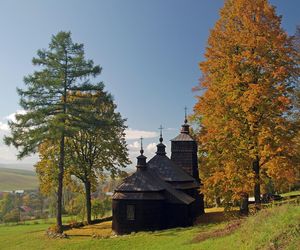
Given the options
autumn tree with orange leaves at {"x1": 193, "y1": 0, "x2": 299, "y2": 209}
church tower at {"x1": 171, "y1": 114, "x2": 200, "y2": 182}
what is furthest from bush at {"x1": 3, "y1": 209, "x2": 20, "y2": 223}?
autumn tree with orange leaves at {"x1": 193, "y1": 0, "x2": 299, "y2": 209}

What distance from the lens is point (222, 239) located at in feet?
54.6

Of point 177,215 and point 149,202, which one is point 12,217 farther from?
point 177,215

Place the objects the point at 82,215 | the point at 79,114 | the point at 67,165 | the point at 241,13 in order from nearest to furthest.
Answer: the point at 241,13 → the point at 79,114 → the point at 67,165 → the point at 82,215

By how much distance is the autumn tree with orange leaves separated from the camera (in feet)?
64.8

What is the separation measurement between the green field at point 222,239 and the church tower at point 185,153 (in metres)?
11.8

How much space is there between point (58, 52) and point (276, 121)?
1904 centimetres

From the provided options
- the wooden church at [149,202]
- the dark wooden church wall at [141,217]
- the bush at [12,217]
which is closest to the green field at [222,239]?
the dark wooden church wall at [141,217]

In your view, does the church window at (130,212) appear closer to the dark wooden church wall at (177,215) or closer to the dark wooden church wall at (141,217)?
the dark wooden church wall at (141,217)

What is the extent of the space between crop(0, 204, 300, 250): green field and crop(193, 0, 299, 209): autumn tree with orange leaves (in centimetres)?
328

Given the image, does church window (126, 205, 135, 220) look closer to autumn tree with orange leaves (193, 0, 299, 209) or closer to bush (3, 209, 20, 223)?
autumn tree with orange leaves (193, 0, 299, 209)

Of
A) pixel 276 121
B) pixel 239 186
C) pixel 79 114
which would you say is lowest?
pixel 239 186

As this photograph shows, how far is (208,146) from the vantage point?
22.0 m

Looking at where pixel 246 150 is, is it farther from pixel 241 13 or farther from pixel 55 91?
pixel 55 91

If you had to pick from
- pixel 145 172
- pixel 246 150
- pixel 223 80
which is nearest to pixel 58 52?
pixel 145 172
